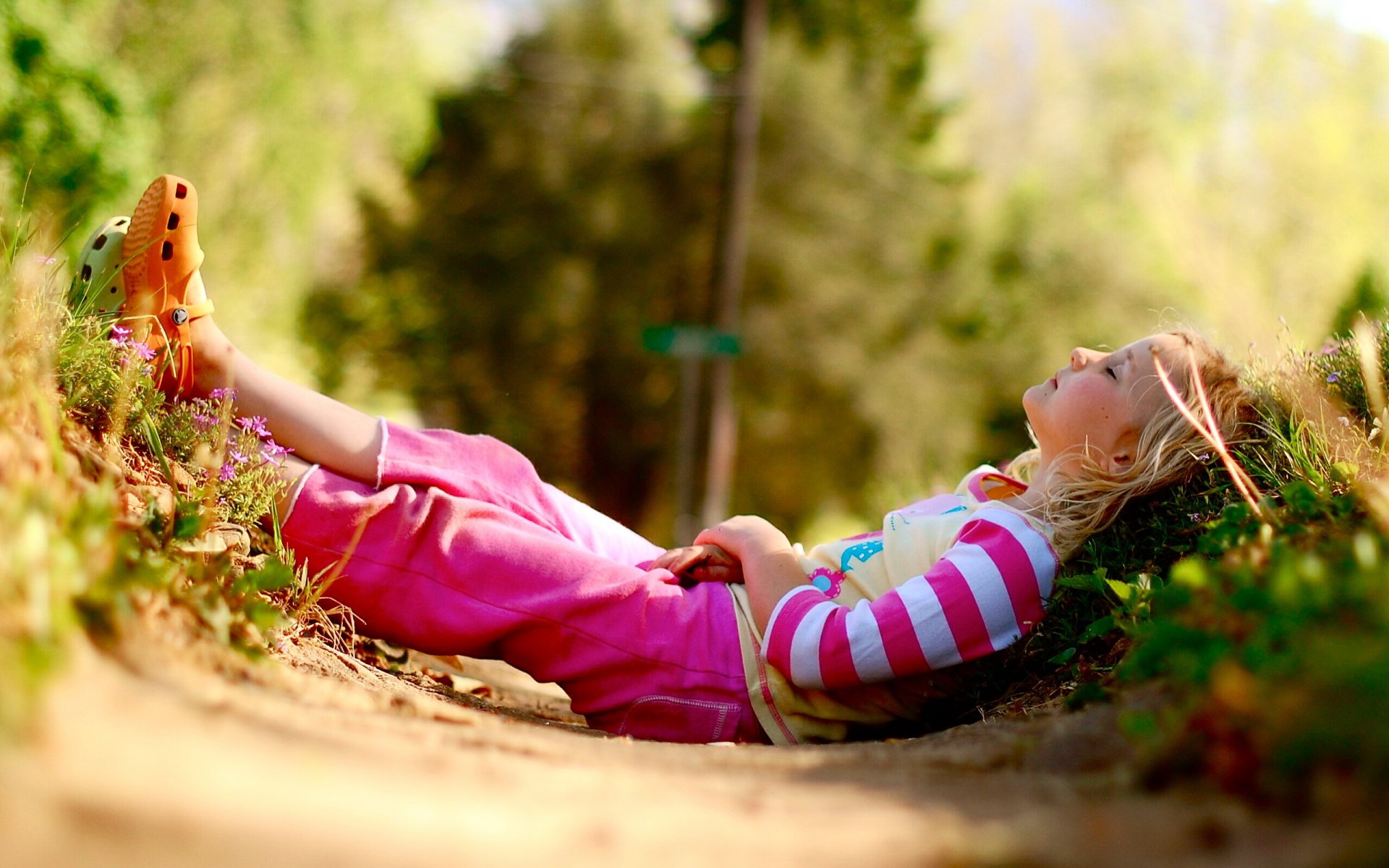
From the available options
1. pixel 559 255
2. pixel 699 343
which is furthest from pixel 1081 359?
pixel 559 255

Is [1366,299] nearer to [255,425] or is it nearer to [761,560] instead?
[761,560]

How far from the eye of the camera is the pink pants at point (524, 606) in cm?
255

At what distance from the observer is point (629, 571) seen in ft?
8.75

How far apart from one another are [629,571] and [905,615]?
2.30ft

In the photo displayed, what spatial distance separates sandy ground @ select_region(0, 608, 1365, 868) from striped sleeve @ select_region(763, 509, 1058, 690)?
696 mm

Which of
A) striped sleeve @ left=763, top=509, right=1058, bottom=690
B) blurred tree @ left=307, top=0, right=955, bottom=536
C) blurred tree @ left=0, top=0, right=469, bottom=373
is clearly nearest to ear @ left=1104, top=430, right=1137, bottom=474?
striped sleeve @ left=763, top=509, right=1058, bottom=690

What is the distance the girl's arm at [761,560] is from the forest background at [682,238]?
1146cm

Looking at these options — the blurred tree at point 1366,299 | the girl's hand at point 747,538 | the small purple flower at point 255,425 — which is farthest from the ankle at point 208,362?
the blurred tree at point 1366,299

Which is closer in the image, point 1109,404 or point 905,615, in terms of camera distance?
point 905,615

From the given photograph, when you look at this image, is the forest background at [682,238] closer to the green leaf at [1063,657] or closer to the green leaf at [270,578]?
the green leaf at [1063,657]

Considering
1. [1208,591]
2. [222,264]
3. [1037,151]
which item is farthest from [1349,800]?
[1037,151]

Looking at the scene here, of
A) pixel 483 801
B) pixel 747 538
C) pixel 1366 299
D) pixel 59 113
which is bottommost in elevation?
pixel 483 801

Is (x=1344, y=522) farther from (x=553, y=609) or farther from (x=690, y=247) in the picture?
(x=690, y=247)

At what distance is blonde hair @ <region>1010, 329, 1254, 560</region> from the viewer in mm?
2641
